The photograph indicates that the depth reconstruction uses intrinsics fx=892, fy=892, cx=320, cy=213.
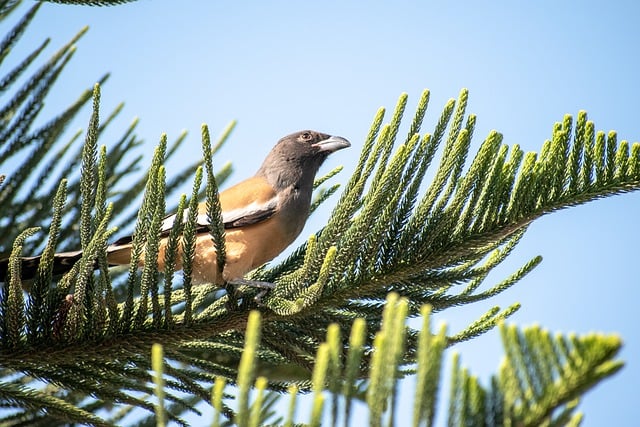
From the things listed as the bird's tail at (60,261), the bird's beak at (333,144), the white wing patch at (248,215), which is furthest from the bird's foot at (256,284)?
the bird's beak at (333,144)

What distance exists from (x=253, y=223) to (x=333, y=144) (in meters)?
1.26

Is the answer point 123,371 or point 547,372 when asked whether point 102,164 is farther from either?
point 547,372

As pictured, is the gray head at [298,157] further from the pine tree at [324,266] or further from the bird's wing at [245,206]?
the pine tree at [324,266]

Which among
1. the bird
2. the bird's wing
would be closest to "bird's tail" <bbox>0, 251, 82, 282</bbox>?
the bird

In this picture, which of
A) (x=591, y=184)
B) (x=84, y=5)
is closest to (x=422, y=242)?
(x=591, y=184)

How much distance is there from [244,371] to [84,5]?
253 cm

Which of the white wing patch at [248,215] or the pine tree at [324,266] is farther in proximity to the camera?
the white wing patch at [248,215]

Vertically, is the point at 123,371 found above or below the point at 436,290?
below

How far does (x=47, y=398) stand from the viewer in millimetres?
3438

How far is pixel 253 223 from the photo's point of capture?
4.76 metres

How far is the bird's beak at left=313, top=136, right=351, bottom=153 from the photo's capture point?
5.74 meters

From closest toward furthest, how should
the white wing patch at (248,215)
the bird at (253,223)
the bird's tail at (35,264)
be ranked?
the bird's tail at (35,264) < the bird at (253,223) < the white wing patch at (248,215)

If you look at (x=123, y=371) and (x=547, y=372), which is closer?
(x=547, y=372)

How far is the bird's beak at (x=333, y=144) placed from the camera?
574 centimetres
